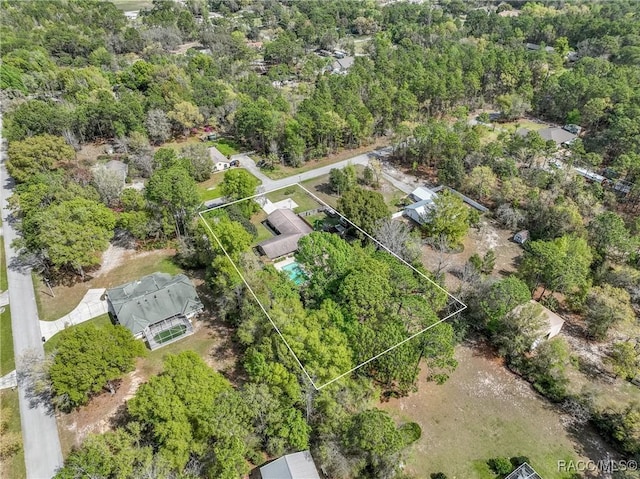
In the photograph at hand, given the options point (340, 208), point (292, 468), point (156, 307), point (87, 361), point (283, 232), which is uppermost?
point (87, 361)

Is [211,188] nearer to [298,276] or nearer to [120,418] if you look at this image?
[298,276]

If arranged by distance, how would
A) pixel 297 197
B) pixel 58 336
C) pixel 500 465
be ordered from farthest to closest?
pixel 297 197 < pixel 58 336 < pixel 500 465

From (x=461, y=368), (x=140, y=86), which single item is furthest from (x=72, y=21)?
(x=461, y=368)

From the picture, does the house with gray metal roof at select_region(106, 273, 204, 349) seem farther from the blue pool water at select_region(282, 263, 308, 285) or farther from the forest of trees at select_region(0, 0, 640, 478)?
the blue pool water at select_region(282, 263, 308, 285)

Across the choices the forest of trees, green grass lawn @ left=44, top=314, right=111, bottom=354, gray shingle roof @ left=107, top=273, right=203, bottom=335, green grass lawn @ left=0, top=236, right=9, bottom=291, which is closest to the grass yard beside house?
the forest of trees

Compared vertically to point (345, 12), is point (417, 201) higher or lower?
lower

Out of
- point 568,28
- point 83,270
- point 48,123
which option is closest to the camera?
point 83,270

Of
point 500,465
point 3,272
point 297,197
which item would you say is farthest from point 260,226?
point 500,465

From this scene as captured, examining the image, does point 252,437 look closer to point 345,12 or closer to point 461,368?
point 461,368
